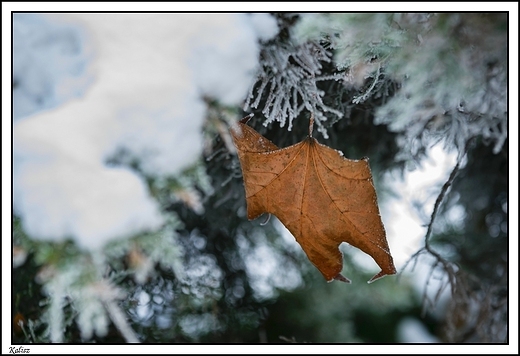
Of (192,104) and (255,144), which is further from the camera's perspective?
(192,104)

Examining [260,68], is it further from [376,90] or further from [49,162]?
[49,162]

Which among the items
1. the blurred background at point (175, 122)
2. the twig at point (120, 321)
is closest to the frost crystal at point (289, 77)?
the blurred background at point (175, 122)

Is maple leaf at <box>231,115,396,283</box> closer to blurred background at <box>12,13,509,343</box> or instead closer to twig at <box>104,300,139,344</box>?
blurred background at <box>12,13,509,343</box>

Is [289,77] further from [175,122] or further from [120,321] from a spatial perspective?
[120,321]

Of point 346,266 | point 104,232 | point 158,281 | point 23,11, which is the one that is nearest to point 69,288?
point 104,232

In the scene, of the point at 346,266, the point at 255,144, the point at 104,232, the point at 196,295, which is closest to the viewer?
the point at 255,144

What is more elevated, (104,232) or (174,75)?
(174,75)
